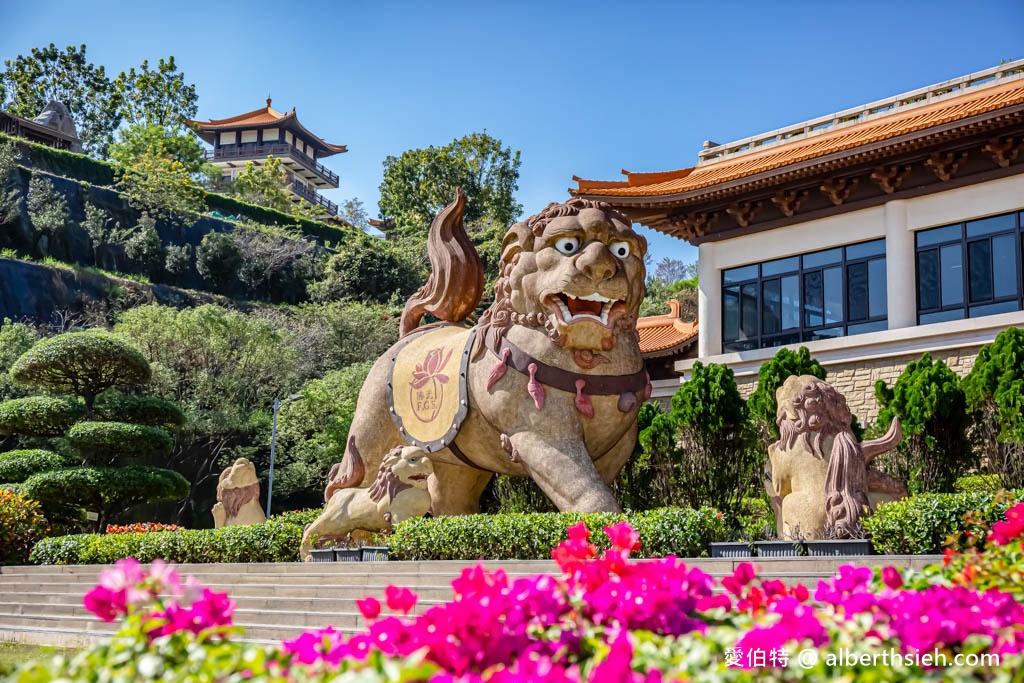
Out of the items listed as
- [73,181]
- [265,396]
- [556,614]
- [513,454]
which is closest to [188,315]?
[265,396]

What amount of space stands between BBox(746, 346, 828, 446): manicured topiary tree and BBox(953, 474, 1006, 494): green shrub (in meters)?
1.90

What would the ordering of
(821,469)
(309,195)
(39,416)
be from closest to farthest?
(821,469) → (39,416) → (309,195)

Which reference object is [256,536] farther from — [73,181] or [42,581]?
[73,181]

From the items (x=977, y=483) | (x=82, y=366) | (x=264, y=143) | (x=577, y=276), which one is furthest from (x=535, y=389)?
(x=264, y=143)

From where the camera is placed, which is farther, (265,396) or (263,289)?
(263,289)

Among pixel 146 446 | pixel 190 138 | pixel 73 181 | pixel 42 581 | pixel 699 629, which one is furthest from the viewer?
pixel 190 138

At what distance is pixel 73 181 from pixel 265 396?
15225 mm

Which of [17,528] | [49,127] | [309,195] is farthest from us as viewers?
[309,195]

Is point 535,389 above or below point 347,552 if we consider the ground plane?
above

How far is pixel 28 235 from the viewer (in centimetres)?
3669

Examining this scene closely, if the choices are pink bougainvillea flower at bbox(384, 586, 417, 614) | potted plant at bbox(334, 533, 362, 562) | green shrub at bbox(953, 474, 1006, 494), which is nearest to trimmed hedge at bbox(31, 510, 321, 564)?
potted plant at bbox(334, 533, 362, 562)

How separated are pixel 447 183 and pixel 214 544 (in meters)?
27.6

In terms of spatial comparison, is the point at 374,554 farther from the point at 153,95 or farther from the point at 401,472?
the point at 153,95

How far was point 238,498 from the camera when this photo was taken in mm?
13555
